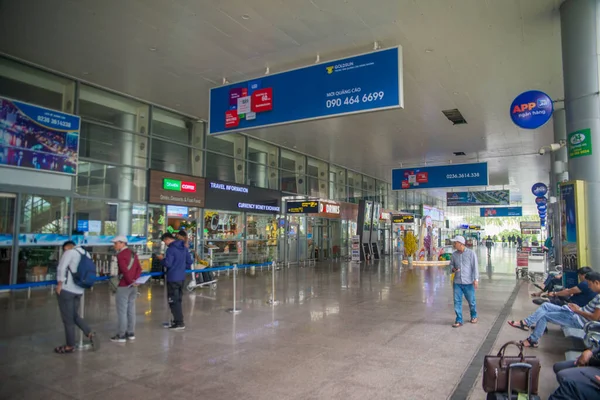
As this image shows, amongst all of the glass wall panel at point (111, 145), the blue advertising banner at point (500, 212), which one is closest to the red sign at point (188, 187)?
the glass wall panel at point (111, 145)

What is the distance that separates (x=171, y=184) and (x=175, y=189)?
250 mm

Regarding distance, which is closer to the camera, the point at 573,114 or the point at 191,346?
the point at 191,346

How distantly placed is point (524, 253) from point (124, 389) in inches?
613

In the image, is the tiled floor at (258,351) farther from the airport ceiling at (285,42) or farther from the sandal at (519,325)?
the airport ceiling at (285,42)

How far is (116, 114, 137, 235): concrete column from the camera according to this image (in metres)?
13.3

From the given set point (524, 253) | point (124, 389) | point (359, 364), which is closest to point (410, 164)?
point (524, 253)

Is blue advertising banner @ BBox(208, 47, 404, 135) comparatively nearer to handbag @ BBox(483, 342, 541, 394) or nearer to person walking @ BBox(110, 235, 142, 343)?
person walking @ BBox(110, 235, 142, 343)

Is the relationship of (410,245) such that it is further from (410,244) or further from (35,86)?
(35,86)

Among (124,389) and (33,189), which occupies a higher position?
(33,189)

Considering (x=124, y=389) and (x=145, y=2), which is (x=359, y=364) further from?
(x=145, y=2)

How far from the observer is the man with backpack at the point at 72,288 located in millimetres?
5844

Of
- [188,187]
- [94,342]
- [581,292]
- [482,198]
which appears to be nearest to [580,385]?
[581,292]

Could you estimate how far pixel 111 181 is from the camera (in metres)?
13.1

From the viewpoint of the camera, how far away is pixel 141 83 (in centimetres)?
1202
